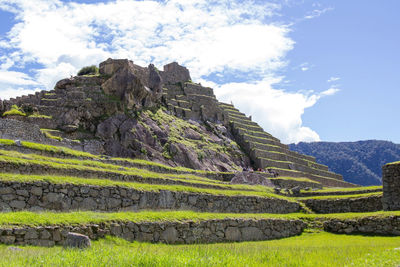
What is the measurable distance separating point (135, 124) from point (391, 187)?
2480 cm

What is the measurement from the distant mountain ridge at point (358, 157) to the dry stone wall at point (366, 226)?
395 ft

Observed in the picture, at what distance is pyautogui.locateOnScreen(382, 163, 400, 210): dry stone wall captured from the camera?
63.9 feet

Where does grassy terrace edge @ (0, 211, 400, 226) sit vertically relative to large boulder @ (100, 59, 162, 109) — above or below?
below

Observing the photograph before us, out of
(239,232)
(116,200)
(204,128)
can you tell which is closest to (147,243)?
(116,200)

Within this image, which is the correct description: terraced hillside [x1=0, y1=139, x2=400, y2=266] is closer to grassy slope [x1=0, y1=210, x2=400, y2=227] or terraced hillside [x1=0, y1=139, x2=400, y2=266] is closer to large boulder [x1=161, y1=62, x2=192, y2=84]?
grassy slope [x1=0, y1=210, x2=400, y2=227]

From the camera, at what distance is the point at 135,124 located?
37.9 metres

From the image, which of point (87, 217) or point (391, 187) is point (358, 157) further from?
point (87, 217)

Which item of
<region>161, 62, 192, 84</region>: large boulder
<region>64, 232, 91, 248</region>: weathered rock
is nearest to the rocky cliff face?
<region>161, 62, 192, 84</region>: large boulder

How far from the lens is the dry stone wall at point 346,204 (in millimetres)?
22091

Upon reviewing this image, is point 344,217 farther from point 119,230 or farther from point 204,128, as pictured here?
point 204,128

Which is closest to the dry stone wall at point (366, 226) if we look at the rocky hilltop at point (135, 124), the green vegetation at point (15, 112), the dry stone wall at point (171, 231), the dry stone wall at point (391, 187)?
the dry stone wall at point (171, 231)

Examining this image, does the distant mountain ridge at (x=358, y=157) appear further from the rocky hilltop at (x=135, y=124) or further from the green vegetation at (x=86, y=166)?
the green vegetation at (x=86, y=166)

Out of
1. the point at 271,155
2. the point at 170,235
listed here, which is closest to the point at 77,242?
the point at 170,235

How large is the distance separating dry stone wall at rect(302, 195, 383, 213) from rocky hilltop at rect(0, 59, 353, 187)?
1744cm
